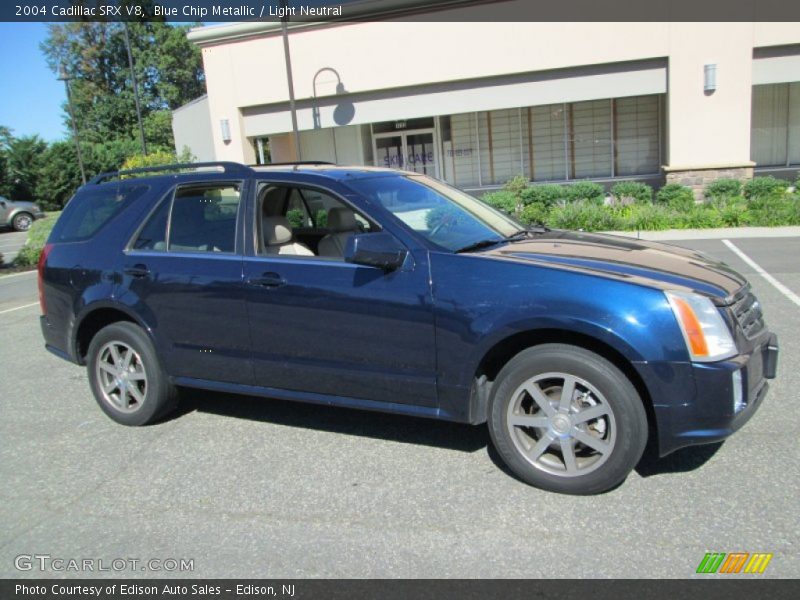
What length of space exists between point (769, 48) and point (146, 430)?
17654 millimetres

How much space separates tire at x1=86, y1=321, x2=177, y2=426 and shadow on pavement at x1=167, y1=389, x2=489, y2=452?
0.30m

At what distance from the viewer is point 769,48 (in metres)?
16.9

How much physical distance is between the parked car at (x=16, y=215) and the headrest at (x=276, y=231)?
30.2 metres

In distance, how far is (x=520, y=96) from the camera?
18781 mm

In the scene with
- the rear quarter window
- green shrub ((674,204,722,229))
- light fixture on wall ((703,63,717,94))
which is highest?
light fixture on wall ((703,63,717,94))

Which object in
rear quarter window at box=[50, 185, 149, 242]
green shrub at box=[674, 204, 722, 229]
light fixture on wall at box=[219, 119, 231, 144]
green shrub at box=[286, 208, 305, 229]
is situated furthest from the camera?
light fixture on wall at box=[219, 119, 231, 144]

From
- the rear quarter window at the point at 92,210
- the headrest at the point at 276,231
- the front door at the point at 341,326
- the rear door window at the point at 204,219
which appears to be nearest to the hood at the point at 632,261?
the front door at the point at 341,326

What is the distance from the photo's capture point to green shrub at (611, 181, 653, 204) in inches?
671

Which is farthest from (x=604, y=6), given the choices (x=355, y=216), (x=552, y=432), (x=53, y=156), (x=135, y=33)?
(x=135, y=33)

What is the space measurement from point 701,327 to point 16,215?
111 feet

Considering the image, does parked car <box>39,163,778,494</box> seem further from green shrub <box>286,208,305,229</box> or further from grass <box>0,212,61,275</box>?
grass <box>0,212,61,275</box>

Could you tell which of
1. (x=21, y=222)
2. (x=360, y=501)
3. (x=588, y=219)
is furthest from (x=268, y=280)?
(x=21, y=222)

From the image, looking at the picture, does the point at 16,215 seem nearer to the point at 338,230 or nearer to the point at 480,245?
the point at 338,230
